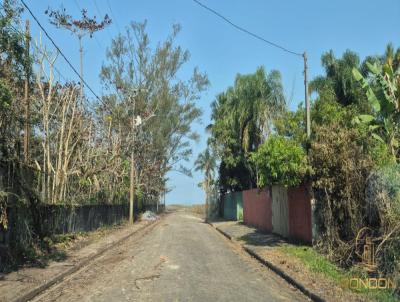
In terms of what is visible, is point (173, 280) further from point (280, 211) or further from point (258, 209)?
point (258, 209)

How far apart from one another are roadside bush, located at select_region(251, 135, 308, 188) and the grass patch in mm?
2285

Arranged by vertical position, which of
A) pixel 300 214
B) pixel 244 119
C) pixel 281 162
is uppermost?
pixel 244 119

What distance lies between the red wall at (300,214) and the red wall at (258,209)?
293 centimetres

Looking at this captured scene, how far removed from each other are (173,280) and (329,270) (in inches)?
151

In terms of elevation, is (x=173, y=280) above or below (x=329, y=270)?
below

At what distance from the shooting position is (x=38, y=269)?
13.7 metres

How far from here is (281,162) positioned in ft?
55.5

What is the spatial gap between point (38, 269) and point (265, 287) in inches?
237

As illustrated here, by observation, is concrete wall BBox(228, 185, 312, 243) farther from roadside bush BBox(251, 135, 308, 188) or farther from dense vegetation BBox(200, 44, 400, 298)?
dense vegetation BBox(200, 44, 400, 298)

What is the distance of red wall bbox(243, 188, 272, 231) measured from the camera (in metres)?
26.9

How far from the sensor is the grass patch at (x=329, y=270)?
953 centimetres

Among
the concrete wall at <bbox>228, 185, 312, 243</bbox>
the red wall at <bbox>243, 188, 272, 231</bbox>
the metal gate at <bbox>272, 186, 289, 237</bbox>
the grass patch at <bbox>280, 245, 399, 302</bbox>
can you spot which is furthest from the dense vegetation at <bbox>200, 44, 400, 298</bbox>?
the red wall at <bbox>243, 188, 272, 231</bbox>

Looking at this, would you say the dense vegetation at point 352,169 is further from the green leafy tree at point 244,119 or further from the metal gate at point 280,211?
the green leafy tree at point 244,119

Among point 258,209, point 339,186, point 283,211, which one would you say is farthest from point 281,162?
point 258,209
